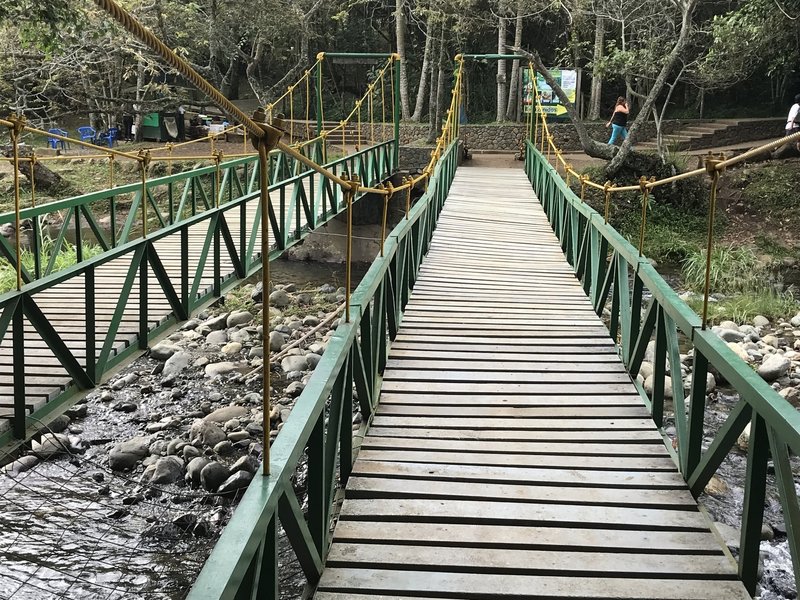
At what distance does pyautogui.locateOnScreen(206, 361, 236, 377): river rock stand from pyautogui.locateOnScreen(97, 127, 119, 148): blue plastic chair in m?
12.6

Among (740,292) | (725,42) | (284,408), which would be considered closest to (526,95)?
(725,42)

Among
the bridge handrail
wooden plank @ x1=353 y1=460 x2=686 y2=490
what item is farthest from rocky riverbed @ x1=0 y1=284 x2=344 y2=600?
the bridge handrail

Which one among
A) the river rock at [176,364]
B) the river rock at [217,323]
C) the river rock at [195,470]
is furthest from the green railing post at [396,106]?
the river rock at [195,470]

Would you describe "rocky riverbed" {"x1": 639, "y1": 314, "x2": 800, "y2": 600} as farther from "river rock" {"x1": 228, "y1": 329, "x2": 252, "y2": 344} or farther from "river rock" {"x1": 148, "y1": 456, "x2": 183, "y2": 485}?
"river rock" {"x1": 228, "y1": 329, "x2": 252, "y2": 344}

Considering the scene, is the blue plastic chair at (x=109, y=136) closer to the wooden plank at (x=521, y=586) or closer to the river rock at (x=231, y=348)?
the river rock at (x=231, y=348)

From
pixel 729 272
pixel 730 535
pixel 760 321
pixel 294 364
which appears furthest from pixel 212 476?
pixel 729 272

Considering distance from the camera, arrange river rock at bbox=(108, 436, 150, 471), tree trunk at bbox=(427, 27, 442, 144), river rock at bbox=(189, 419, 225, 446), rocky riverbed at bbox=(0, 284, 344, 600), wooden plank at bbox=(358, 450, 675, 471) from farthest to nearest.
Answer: tree trunk at bbox=(427, 27, 442, 144), river rock at bbox=(189, 419, 225, 446), river rock at bbox=(108, 436, 150, 471), rocky riverbed at bbox=(0, 284, 344, 600), wooden plank at bbox=(358, 450, 675, 471)

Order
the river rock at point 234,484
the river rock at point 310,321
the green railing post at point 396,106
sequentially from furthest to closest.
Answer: the green railing post at point 396,106
the river rock at point 310,321
the river rock at point 234,484

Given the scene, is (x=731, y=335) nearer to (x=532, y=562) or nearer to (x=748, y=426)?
(x=748, y=426)

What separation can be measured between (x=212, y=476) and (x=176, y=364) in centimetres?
324

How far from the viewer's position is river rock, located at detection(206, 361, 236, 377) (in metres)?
9.27

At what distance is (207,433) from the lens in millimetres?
7355

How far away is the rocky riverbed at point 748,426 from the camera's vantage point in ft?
16.9

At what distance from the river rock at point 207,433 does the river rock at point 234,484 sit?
34.0 inches
